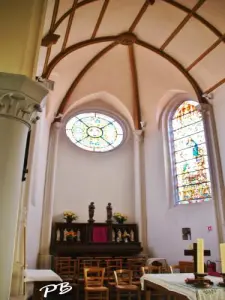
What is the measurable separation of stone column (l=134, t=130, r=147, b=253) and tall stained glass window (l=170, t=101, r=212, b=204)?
1181 millimetres

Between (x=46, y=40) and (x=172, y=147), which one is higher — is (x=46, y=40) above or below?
above

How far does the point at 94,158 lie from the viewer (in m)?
9.54

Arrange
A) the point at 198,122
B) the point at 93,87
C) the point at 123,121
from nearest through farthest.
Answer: the point at 198,122 → the point at 93,87 → the point at 123,121

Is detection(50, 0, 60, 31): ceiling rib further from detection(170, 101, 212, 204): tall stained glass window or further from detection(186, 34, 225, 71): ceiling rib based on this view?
detection(170, 101, 212, 204): tall stained glass window

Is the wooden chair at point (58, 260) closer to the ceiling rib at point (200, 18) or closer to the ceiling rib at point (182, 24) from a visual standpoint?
the ceiling rib at point (182, 24)

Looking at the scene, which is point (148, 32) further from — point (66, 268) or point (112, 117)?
point (66, 268)

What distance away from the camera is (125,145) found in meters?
10.1

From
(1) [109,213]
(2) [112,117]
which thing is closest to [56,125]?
(2) [112,117]

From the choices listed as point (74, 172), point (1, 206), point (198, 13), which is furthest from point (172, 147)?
point (1, 206)

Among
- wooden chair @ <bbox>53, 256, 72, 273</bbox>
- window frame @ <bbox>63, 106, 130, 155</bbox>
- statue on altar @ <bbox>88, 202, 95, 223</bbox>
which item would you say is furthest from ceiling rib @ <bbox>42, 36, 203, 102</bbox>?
wooden chair @ <bbox>53, 256, 72, 273</bbox>

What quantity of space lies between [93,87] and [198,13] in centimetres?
425

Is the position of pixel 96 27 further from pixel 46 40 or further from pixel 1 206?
pixel 1 206

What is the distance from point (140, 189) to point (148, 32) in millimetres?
4819

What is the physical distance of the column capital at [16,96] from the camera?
223 cm
